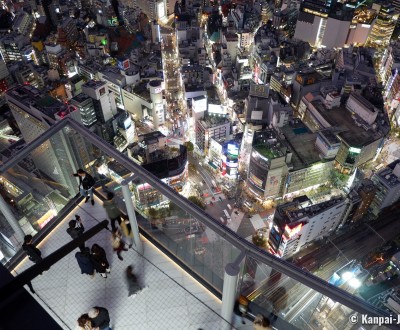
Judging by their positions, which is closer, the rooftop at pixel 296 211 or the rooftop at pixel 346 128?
the rooftop at pixel 296 211

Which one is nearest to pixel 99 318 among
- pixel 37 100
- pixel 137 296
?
pixel 137 296

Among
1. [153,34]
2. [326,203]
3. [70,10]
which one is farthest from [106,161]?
[70,10]

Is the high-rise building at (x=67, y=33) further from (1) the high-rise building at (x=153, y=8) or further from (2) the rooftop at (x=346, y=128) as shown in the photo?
(2) the rooftop at (x=346, y=128)

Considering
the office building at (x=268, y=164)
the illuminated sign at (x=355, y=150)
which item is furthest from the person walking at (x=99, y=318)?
the illuminated sign at (x=355, y=150)

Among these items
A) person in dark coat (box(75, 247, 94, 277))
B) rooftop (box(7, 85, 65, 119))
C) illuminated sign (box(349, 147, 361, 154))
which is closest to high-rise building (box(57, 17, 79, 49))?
rooftop (box(7, 85, 65, 119))

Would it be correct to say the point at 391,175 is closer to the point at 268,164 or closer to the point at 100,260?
the point at 268,164

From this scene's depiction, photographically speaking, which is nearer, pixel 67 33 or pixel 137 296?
pixel 137 296
